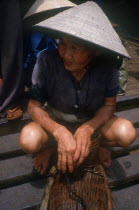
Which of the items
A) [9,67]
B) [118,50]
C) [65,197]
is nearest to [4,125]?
[9,67]

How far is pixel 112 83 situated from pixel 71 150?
0.82 metres

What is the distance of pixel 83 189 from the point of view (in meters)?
2.06

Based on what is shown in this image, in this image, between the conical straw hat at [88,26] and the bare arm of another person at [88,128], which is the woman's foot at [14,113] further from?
the conical straw hat at [88,26]

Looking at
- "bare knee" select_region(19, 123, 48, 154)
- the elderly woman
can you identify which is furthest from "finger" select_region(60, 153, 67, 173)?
"bare knee" select_region(19, 123, 48, 154)

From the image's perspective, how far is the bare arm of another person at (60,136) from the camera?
6.30ft

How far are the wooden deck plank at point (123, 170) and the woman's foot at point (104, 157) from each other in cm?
8

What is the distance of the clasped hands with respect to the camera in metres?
1.92

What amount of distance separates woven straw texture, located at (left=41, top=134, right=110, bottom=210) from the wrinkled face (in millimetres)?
754

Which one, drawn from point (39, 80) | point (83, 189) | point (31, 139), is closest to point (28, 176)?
point (31, 139)

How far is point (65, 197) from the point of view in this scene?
197 centimetres

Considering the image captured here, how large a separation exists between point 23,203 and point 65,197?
50 centimetres

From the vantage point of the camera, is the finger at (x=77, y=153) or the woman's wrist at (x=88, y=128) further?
the woman's wrist at (x=88, y=128)

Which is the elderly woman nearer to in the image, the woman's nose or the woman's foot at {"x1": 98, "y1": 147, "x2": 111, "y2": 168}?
the woman's nose

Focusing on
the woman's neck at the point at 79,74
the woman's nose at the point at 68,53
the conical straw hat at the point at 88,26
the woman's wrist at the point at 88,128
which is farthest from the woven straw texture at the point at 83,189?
the conical straw hat at the point at 88,26
